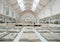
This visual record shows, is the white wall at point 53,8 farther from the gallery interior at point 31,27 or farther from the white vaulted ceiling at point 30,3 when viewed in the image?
the white vaulted ceiling at point 30,3

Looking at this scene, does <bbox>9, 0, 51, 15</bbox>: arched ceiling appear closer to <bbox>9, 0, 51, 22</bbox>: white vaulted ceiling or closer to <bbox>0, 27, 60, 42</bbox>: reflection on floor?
<bbox>9, 0, 51, 22</bbox>: white vaulted ceiling

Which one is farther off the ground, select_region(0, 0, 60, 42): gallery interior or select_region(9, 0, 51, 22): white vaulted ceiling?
select_region(9, 0, 51, 22): white vaulted ceiling

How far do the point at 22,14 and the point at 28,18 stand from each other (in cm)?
228

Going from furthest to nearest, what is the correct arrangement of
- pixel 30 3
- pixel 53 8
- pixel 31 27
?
1. pixel 30 3
2. pixel 53 8
3. pixel 31 27

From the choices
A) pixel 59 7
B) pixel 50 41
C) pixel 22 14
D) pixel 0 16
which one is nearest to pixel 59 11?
pixel 59 7

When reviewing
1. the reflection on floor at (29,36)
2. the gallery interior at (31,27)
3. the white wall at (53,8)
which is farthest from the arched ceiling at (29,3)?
the reflection on floor at (29,36)

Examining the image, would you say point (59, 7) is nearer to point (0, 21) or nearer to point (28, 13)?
point (0, 21)

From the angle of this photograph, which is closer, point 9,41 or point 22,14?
point 9,41

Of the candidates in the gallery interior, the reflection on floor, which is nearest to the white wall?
the gallery interior

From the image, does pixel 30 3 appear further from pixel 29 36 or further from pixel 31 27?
pixel 29 36

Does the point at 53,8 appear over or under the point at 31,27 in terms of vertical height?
over

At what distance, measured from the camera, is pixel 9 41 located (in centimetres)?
163

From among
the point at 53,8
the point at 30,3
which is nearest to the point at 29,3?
the point at 30,3

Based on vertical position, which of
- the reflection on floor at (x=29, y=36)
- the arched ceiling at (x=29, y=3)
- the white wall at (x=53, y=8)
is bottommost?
the reflection on floor at (x=29, y=36)
